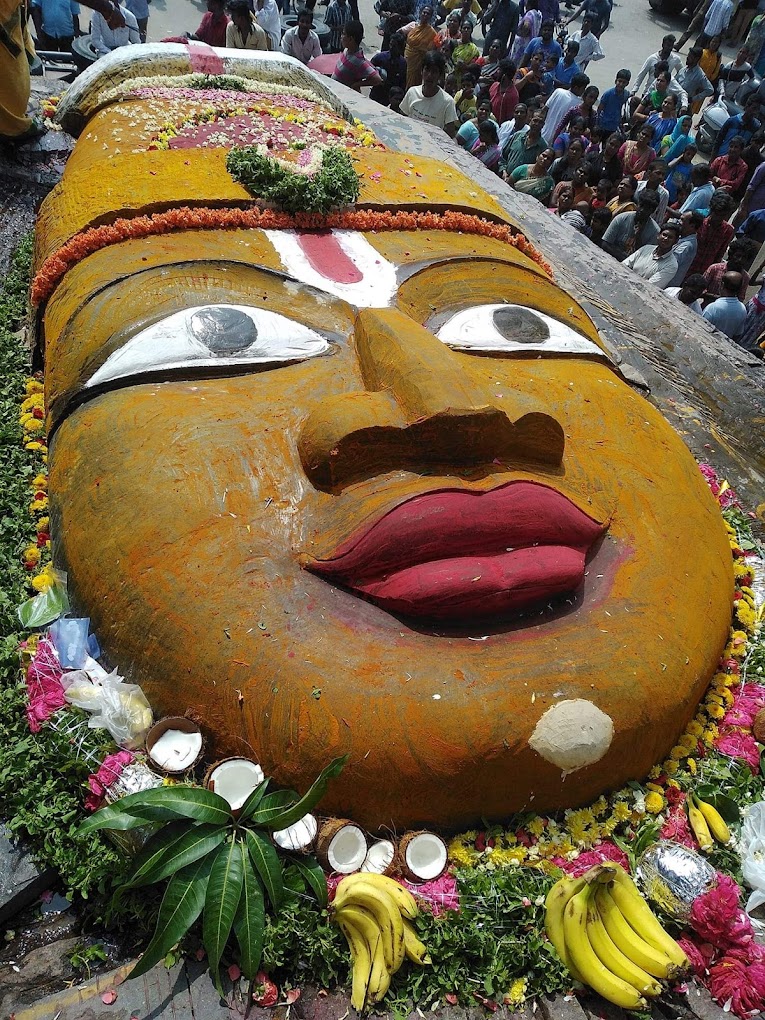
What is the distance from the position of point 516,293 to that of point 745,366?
2.57 m

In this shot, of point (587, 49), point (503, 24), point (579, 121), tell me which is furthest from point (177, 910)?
point (503, 24)

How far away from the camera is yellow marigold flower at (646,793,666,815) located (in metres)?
2.96

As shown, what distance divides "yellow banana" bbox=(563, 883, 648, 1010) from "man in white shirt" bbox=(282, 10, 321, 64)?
10207 mm

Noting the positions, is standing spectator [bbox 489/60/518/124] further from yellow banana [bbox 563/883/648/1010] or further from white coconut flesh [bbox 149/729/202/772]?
yellow banana [bbox 563/883/648/1010]

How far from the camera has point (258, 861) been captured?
255 cm

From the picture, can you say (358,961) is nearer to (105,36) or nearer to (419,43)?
(105,36)

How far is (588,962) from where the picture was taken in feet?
8.38

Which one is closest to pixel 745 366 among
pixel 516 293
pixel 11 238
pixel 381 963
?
Result: pixel 516 293

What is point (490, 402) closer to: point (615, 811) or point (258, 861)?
point (615, 811)

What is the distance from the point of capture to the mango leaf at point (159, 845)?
2.48 m

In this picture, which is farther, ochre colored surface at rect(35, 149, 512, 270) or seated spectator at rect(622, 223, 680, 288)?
seated spectator at rect(622, 223, 680, 288)

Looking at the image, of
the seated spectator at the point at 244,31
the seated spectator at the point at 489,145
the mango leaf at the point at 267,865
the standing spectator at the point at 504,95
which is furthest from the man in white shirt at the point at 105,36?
the mango leaf at the point at 267,865

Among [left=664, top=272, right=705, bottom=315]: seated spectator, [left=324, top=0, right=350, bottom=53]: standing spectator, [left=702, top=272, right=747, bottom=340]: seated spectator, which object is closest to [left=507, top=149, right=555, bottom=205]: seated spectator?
[left=664, top=272, right=705, bottom=315]: seated spectator

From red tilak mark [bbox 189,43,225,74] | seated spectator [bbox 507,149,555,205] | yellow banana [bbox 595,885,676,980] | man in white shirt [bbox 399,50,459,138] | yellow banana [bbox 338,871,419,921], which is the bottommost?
yellow banana [bbox 338,871,419,921]
